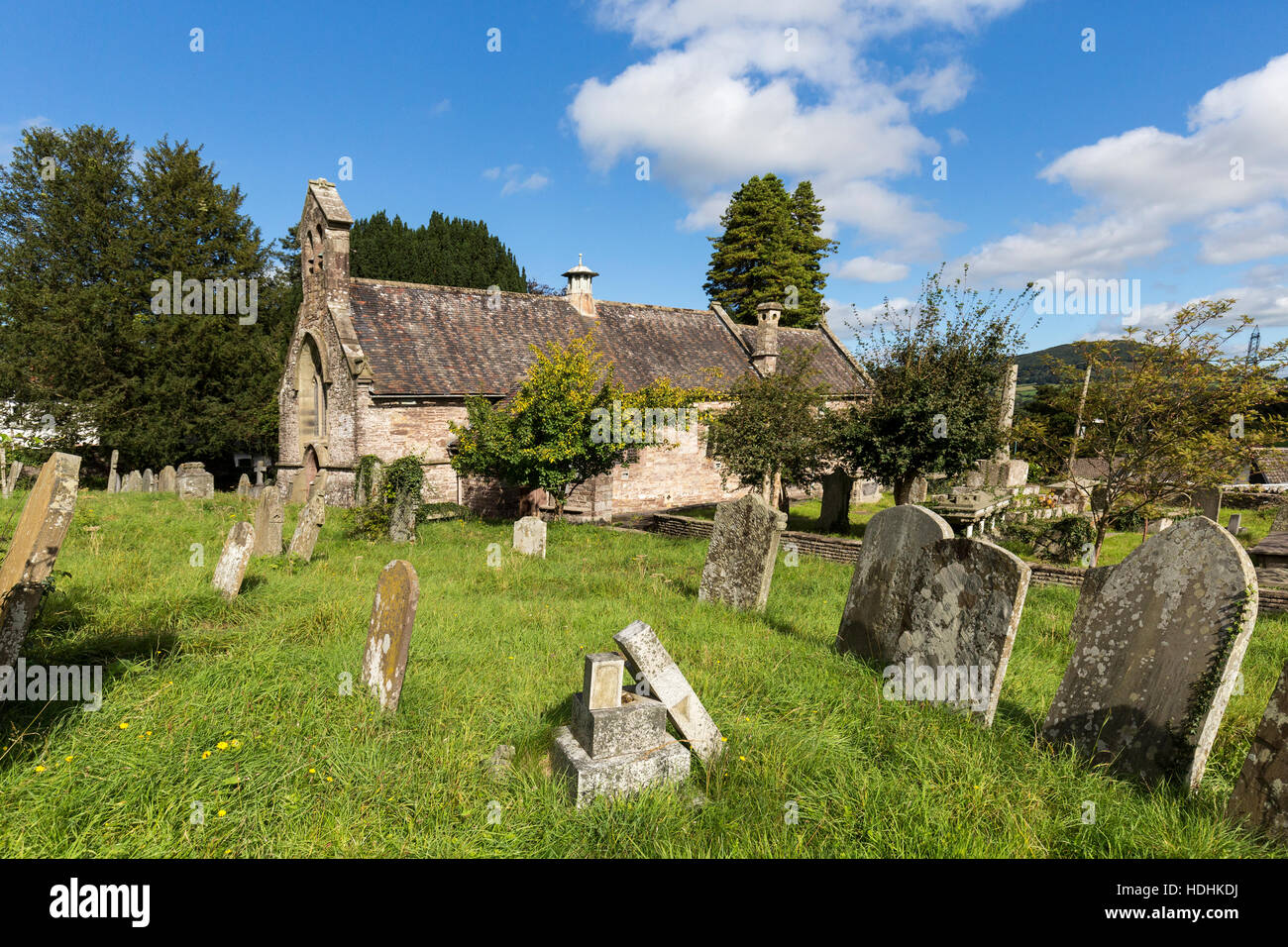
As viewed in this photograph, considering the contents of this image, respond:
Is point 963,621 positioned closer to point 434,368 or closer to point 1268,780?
point 1268,780

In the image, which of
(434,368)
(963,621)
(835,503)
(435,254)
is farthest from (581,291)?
(963,621)

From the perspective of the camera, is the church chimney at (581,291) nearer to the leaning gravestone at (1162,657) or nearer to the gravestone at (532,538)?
the gravestone at (532,538)

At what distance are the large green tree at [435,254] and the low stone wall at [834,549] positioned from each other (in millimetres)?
24270

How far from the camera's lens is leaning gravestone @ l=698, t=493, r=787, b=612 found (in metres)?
7.81

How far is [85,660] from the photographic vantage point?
199 inches

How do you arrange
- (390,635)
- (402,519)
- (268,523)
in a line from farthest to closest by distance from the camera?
(402,519)
(268,523)
(390,635)

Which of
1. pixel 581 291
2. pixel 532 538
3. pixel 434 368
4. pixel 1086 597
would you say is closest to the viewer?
pixel 1086 597

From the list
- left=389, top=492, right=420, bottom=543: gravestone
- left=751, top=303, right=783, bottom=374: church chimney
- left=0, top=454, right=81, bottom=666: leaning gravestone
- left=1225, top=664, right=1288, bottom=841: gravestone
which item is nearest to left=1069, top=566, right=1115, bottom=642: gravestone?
left=1225, top=664, right=1288, bottom=841: gravestone

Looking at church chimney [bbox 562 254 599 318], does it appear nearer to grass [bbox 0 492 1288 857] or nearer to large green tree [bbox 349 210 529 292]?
large green tree [bbox 349 210 529 292]

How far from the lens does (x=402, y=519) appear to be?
14141 mm

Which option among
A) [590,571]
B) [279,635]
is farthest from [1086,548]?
[279,635]

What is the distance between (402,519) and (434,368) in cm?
794

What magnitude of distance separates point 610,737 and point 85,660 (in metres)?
4.30

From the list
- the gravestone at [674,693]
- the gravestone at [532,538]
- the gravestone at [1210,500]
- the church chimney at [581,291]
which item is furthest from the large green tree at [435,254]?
the gravestone at [674,693]
